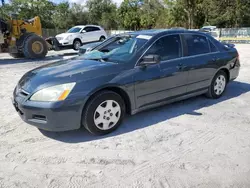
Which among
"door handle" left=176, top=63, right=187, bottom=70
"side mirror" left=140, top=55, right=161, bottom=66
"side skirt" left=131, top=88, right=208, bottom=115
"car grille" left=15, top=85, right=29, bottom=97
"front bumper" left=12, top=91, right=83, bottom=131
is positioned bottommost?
"side skirt" left=131, top=88, right=208, bottom=115

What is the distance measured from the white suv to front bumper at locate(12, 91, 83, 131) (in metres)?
13.3

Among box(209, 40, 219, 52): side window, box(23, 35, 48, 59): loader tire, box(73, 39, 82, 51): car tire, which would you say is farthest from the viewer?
box(73, 39, 82, 51): car tire

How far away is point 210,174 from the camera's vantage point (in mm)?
2850

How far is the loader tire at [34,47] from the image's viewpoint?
12766 millimetres

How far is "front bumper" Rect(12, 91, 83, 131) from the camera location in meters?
3.34

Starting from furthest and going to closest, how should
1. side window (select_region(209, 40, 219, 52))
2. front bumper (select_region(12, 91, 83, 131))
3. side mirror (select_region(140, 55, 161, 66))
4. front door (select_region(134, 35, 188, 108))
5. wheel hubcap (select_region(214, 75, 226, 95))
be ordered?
wheel hubcap (select_region(214, 75, 226, 95))
side window (select_region(209, 40, 219, 52))
front door (select_region(134, 35, 188, 108))
side mirror (select_region(140, 55, 161, 66))
front bumper (select_region(12, 91, 83, 131))

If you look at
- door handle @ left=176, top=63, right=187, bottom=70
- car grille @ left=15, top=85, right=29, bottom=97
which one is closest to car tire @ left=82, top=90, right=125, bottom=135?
car grille @ left=15, top=85, right=29, bottom=97

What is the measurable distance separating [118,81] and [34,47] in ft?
35.0

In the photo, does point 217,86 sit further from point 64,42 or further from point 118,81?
A: point 64,42

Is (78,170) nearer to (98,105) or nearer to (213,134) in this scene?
(98,105)

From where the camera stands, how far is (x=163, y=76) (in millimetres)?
4312

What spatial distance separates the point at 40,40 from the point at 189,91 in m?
10.4

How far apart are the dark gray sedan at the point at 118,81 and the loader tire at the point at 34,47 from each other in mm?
8986

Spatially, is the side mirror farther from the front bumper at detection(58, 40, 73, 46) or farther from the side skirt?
the front bumper at detection(58, 40, 73, 46)
